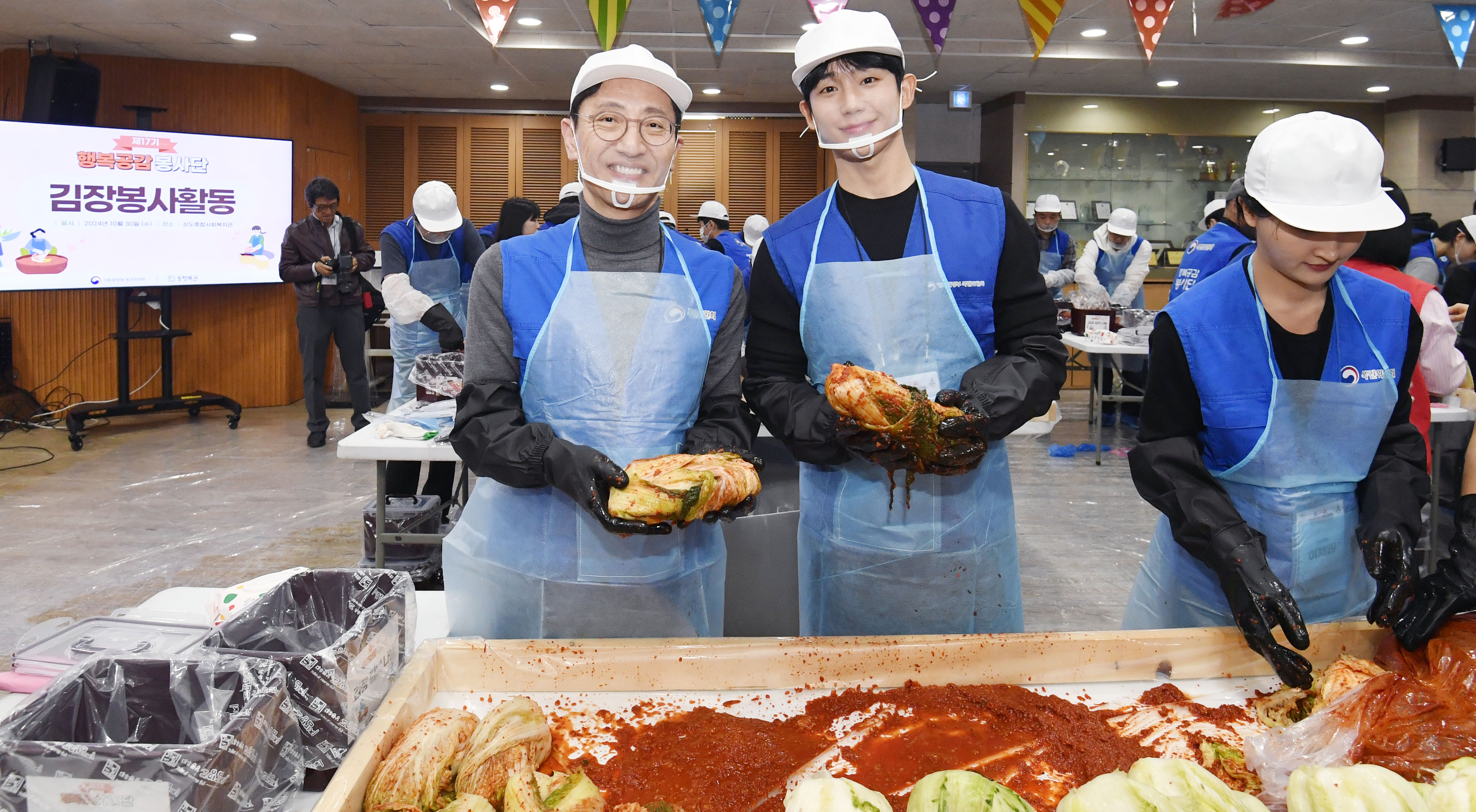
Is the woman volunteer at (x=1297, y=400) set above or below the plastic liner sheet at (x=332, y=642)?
above

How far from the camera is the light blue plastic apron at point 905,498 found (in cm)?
196

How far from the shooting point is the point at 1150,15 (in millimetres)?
4875

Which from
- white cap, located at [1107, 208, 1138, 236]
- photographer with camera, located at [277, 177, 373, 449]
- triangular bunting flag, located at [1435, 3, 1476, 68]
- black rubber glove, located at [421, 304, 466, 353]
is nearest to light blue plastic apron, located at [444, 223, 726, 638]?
black rubber glove, located at [421, 304, 466, 353]

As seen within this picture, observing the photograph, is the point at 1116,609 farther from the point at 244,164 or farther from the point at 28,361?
the point at 28,361

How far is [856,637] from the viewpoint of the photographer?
1.57 m

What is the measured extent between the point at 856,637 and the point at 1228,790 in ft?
2.00

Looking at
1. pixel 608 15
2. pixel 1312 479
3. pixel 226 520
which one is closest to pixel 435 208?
pixel 608 15

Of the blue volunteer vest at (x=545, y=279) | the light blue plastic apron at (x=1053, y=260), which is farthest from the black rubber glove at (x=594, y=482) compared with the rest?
the light blue plastic apron at (x=1053, y=260)

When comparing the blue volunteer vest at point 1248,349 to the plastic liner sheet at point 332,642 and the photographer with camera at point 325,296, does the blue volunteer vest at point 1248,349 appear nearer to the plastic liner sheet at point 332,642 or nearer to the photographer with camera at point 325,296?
the plastic liner sheet at point 332,642

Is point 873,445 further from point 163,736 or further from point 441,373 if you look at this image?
point 441,373

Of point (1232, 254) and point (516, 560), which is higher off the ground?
point (1232, 254)

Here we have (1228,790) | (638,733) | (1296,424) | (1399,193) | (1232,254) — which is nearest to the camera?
(1228,790)

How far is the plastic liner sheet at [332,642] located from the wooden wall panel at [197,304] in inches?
348

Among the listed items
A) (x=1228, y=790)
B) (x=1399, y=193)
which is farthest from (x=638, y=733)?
(x=1399, y=193)
